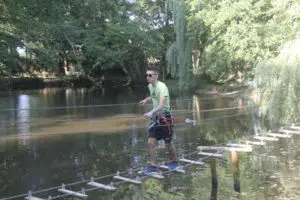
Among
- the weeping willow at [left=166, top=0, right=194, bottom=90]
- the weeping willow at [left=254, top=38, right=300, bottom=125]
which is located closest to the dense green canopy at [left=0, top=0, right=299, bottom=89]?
the weeping willow at [left=166, top=0, right=194, bottom=90]

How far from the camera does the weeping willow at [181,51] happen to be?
32188 millimetres

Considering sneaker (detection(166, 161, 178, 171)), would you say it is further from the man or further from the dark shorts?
the dark shorts

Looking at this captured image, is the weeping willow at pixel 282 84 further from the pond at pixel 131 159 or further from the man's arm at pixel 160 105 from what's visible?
the man's arm at pixel 160 105

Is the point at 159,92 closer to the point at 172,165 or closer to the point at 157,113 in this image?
the point at 157,113

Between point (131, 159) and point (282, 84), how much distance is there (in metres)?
4.74

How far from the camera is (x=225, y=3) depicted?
90.3ft

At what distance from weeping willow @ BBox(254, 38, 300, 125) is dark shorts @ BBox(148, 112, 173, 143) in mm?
4037

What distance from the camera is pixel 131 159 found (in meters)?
13.6

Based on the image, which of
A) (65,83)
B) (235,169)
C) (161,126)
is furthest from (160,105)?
(65,83)

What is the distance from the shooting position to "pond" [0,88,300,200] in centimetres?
1029

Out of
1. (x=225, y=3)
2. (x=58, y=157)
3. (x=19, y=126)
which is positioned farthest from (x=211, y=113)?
(x=58, y=157)

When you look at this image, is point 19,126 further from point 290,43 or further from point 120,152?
point 290,43

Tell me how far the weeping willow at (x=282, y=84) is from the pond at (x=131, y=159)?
4.72 feet

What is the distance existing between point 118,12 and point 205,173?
118 feet
